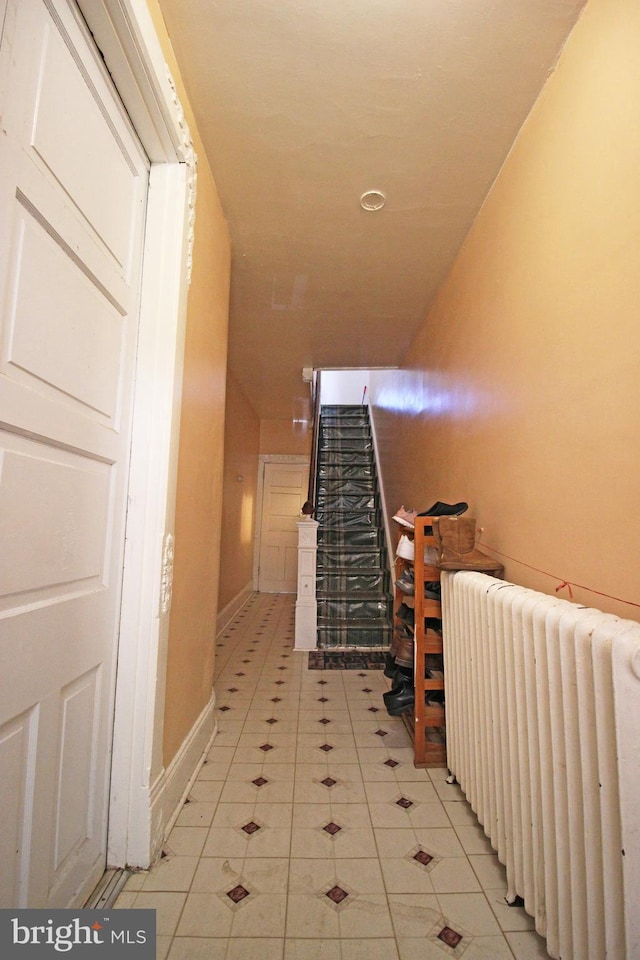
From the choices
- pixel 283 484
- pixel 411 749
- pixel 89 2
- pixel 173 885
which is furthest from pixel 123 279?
pixel 283 484

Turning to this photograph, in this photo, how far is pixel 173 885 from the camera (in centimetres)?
127

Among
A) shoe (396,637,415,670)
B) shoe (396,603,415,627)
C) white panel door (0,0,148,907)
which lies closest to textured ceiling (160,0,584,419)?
white panel door (0,0,148,907)

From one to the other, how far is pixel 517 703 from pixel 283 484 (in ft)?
19.7

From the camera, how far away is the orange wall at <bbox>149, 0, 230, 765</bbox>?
1.64 meters

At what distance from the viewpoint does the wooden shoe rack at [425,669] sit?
195 cm

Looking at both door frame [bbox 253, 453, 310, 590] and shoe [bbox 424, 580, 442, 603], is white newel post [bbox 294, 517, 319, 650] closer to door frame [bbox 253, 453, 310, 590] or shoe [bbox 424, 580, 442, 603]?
shoe [bbox 424, 580, 442, 603]

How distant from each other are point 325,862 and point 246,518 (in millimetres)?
4952

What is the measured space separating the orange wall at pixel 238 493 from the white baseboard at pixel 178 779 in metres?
2.47

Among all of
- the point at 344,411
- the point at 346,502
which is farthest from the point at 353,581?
the point at 344,411

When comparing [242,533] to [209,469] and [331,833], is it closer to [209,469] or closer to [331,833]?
[209,469]

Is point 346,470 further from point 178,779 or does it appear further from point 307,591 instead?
point 178,779

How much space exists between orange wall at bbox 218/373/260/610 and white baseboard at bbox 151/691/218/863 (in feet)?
8.11

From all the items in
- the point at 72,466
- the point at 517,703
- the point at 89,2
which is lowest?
the point at 517,703

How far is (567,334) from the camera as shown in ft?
4.27
